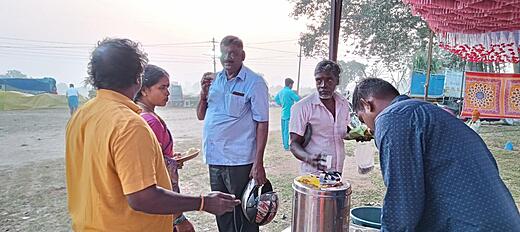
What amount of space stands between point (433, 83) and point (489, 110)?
6.44 m

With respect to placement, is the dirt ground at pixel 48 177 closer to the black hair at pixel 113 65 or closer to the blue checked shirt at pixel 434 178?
the black hair at pixel 113 65

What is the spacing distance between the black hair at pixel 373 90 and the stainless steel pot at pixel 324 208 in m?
0.35

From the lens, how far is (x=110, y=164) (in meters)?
1.12

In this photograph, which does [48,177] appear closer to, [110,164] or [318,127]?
[318,127]

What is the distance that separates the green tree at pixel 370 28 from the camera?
26.4 ft

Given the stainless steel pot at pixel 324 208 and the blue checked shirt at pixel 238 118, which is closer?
the stainless steel pot at pixel 324 208

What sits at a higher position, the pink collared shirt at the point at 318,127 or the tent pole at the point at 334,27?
the tent pole at the point at 334,27

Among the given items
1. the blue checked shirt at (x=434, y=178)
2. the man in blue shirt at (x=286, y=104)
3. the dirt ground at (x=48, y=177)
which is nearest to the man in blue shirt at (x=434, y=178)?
the blue checked shirt at (x=434, y=178)

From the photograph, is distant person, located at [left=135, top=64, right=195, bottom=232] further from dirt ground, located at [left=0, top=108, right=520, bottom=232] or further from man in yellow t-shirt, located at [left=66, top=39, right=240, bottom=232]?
man in yellow t-shirt, located at [left=66, top=39, right=240, bottom=232]

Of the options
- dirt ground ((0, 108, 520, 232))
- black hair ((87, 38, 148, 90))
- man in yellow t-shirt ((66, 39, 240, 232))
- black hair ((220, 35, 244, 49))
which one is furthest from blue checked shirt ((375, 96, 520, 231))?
dirt ground ((0, 108, 520, 232))

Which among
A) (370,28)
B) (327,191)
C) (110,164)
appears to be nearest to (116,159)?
(110,164)

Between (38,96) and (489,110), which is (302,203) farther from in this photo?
(38,96)

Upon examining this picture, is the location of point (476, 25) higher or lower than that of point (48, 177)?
higher

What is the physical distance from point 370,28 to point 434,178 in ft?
26.0
